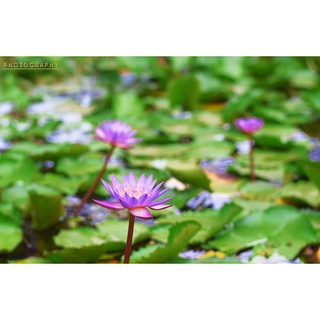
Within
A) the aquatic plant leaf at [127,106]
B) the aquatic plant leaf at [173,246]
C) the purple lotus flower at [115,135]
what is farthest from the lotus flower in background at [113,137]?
the aquatic plant leaf at [127,106]

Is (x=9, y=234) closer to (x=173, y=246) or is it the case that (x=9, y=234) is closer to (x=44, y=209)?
(x=44, y=209)

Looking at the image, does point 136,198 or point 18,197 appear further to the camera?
point 18,197

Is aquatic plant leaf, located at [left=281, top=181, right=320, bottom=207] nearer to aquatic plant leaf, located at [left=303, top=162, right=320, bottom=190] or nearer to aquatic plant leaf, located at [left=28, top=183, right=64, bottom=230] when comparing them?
aquatic plant leaf, located at [left=303, top=162, right=320, bottom=190]

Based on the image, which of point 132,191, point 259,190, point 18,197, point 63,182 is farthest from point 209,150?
point 132,191

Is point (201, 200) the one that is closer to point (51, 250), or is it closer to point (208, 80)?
point (51, 250)

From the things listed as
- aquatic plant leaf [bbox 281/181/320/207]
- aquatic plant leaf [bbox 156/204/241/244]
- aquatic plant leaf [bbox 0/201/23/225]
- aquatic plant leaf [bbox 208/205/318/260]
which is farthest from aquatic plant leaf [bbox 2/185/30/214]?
aquatic plant leaf [bbox 281/181/320/207]

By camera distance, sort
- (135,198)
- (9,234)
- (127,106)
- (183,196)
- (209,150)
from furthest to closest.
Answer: (127,106) → (209,150) → (183,196) → (9,234) → (135,198)
